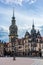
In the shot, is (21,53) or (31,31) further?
(31,31)

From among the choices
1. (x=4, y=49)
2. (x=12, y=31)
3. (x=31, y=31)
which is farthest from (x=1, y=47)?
(x=31, y=31)

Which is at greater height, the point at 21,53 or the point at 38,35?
the point at 38,35

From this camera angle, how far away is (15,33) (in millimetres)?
72438

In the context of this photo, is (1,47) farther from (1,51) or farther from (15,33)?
(15,33)

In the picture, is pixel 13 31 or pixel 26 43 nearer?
pixel 26 43

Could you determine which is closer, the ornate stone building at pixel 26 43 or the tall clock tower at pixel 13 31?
the ornate stone building at pixel 26 43

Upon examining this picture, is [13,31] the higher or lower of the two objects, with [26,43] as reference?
higher

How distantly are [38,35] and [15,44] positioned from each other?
808cm

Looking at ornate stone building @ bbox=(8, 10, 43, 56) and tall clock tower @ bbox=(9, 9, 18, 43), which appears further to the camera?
tall clock tower @ bbox=(9, 9, 18, 43)

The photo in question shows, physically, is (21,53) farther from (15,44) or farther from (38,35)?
(38,35)

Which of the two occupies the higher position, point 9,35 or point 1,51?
point 9,35

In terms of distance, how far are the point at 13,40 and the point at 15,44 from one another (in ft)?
5.04

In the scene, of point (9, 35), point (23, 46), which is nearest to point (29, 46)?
point (23, 46)

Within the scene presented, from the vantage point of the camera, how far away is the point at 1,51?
72188mm
